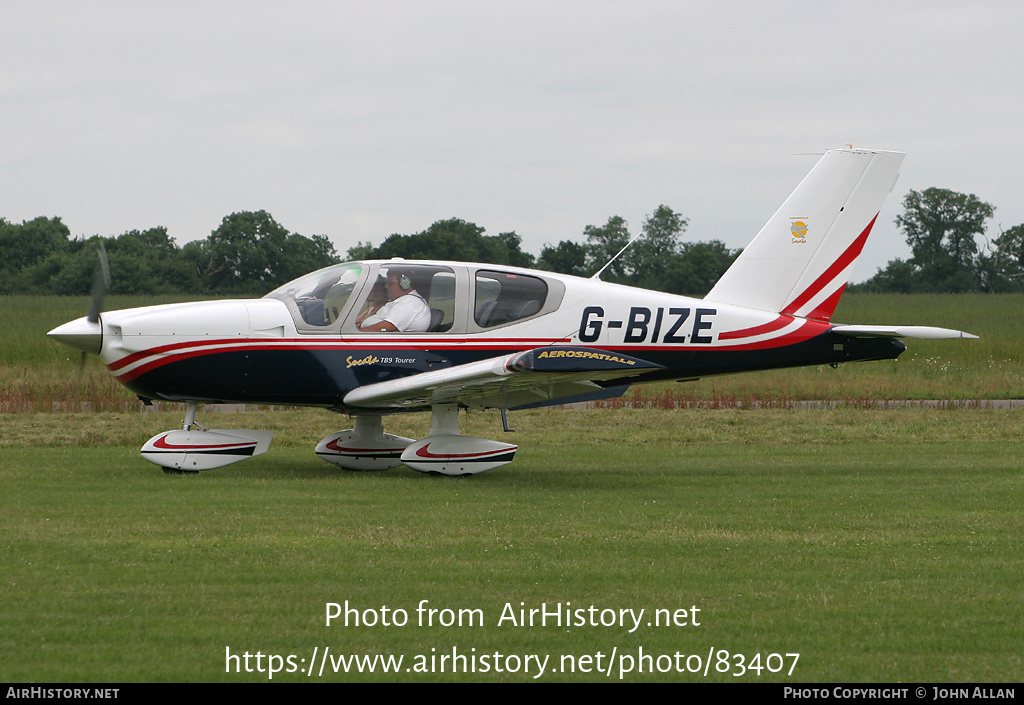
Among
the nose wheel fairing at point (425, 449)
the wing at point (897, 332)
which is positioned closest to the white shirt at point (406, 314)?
the nose wheel fairing at point (425, 449)

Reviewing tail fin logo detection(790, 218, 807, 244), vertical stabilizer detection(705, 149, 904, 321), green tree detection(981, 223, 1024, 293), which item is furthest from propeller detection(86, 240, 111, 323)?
green tree detection(981, 223, 1024, 293)

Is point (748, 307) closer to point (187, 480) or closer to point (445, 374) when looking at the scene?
point (445, 374)

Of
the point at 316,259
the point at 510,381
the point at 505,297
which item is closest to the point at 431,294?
the point at 505,297

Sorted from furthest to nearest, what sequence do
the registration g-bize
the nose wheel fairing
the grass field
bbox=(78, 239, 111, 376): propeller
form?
1. the nose wheel fairing
2. the registration g-bize
3. bbox=(78, 239, 111, 376): propeller
4. the grass field

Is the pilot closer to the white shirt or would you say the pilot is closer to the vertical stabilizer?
the white shirt

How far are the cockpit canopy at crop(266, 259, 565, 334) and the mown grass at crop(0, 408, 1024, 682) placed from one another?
5.22 ft

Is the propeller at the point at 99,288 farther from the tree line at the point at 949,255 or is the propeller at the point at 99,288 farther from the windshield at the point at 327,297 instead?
the tree line at the point at 949,255

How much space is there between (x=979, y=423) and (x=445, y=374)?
938cm

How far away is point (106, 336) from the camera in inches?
431

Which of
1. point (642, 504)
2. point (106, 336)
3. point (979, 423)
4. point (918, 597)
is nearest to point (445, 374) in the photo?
point (642, 504)

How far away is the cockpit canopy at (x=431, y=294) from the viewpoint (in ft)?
37.4

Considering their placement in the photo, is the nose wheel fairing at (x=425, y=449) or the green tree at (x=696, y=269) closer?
the nose wheel fairing at (x=425, y=449)

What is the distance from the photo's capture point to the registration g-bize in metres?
11.0

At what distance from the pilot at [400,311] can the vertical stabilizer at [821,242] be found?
3398 mm
